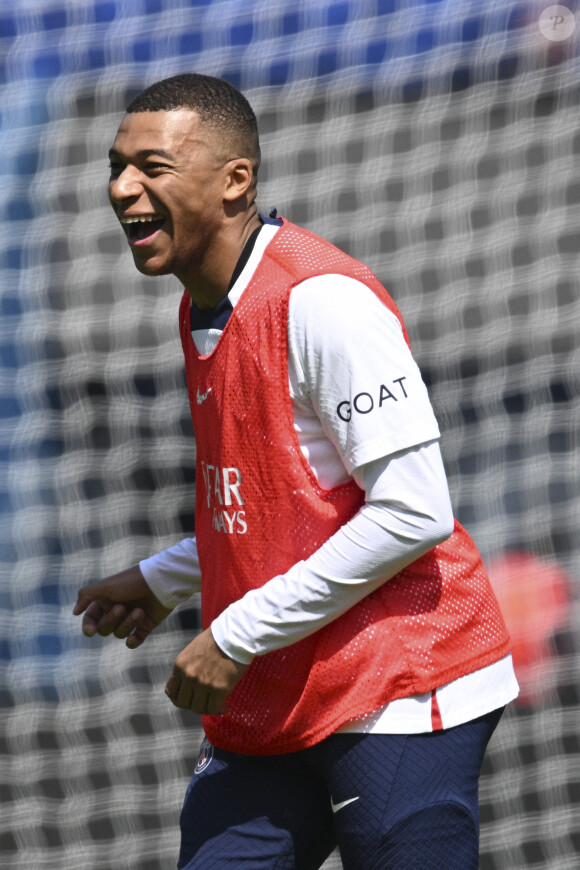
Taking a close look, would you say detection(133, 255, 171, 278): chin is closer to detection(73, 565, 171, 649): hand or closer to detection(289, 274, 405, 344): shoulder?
detection(289, 274, 405, 344): shoulder

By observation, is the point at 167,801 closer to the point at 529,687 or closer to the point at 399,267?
the point at 529,687

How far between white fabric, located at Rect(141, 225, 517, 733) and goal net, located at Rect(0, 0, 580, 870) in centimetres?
199

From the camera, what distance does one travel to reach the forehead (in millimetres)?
1580

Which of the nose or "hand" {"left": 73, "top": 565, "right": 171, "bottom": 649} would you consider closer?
the nose

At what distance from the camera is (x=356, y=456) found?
143cm

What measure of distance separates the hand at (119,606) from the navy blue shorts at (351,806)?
1.05ft

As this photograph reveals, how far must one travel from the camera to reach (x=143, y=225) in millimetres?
1632

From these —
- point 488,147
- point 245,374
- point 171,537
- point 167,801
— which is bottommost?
point 167,801

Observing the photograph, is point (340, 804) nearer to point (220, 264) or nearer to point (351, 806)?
point (351, 806)

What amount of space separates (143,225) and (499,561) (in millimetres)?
2083

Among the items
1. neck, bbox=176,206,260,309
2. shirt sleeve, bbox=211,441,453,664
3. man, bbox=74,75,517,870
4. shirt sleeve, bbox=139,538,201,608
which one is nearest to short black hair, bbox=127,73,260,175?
man, bbox=74,75,517,870

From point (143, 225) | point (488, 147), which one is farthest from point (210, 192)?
point (488, 147)

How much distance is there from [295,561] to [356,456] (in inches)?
8.1

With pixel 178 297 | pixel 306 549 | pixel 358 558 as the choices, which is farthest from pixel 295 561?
pixel 178 297
